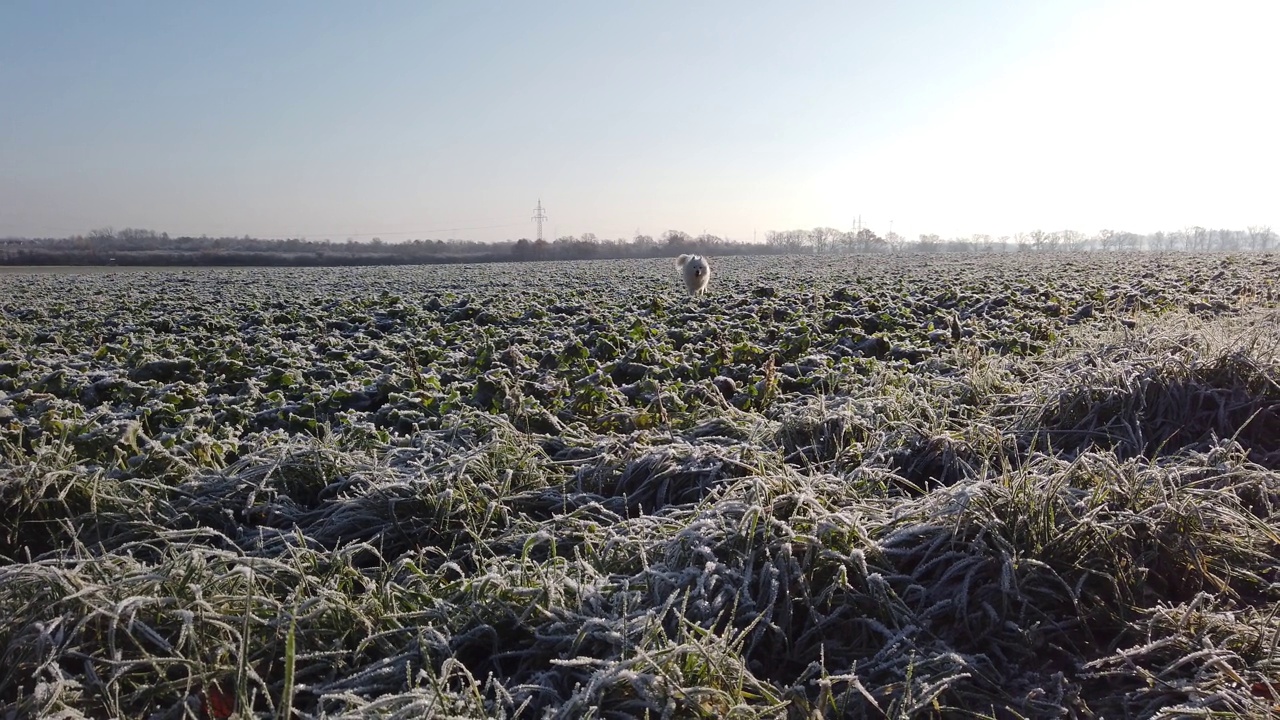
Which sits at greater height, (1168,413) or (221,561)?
(1168,413)

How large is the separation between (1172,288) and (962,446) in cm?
1410

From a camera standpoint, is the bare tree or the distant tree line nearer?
the distant tree line

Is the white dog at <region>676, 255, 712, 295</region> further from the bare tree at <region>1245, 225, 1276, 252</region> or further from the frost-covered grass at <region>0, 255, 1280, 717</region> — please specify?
the bare tree at <region>1245, 225, 1276, 252</region>

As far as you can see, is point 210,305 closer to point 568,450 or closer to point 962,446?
point 568,450

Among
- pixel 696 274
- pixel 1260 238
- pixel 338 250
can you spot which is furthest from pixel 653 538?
pixel 1260 238

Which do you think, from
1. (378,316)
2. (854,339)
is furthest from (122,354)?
(854,339)

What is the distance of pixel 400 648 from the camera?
242 cm

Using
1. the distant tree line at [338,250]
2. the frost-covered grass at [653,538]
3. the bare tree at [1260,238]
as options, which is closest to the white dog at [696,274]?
the frost-covered grass at [653,538]

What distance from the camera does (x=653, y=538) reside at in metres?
3.03

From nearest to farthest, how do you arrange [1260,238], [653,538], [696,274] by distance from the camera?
[653,538] < [696,274] < [1260,238]

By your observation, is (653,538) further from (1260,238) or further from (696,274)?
(1260,238)

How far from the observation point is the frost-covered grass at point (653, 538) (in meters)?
2.13

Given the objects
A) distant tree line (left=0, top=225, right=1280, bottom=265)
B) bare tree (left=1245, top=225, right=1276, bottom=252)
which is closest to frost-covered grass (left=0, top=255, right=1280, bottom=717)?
distant tree line (left=0, top=225, right=1280, bottom=265)

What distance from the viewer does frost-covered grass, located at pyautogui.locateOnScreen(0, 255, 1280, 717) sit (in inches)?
84.0
